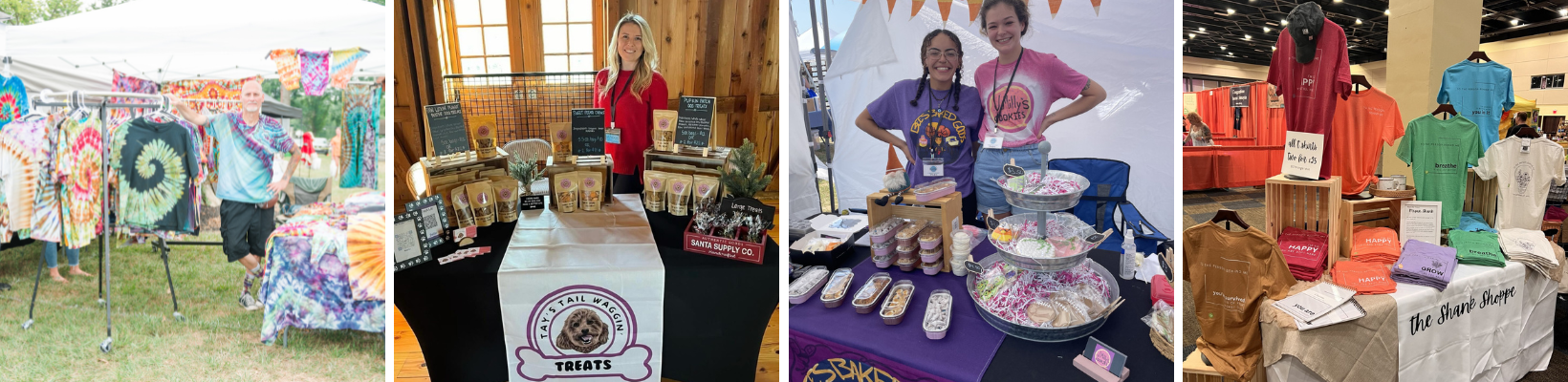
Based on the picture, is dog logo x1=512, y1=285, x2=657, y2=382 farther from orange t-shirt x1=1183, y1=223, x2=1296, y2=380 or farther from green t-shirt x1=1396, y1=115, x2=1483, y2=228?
green t-shirt x1=1396, y1=115, x2=1483, y2=228

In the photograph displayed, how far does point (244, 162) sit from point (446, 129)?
6.84 ft

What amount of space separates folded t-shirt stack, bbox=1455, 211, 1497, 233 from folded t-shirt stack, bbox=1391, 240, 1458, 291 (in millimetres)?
721

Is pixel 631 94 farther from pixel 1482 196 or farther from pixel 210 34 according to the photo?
pixel 1482 196

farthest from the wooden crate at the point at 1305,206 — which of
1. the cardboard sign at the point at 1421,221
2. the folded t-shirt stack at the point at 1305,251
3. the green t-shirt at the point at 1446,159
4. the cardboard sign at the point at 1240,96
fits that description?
the cardboard sign at the point at 1240,96

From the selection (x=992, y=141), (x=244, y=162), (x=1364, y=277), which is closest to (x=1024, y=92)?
(x=992, y=141)

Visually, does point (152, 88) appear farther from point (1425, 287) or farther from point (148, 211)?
point (1425, 287)

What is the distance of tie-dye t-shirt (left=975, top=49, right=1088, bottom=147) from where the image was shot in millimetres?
1871

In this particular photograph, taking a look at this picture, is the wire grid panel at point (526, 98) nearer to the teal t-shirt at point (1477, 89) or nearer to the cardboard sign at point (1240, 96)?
the teal t-shirt at point (1477, 89)

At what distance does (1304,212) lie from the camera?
2.12 m

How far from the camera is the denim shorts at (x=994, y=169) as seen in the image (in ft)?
6.27

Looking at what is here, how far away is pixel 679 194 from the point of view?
2184mm

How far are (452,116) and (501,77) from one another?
1.19 meters

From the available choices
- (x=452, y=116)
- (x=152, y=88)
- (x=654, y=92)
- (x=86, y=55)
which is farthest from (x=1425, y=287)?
(x=86, y=55)

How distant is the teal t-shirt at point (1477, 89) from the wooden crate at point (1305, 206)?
1632mm
